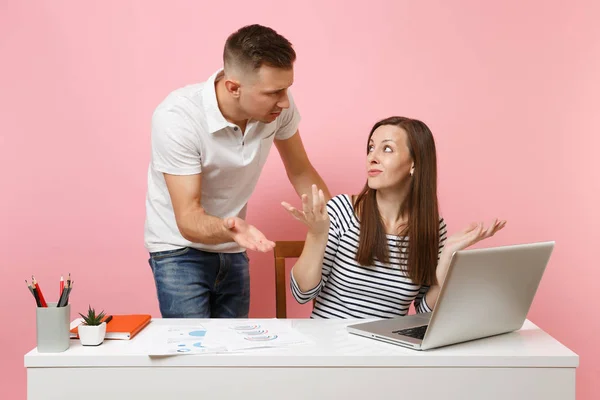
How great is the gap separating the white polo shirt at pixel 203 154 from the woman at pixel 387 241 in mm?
344

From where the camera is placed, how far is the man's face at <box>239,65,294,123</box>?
6.81 ft

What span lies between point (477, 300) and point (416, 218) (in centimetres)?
56

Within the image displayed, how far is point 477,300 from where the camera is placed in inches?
60.4

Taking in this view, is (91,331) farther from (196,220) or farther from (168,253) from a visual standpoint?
(168,253)

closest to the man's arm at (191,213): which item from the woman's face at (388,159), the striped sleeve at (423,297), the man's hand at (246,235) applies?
the man's hand at (246,235)

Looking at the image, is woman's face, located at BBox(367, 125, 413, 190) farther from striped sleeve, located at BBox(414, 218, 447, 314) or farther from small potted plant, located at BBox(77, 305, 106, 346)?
small potted plant, located at BBox(77, 305, 106, 346)

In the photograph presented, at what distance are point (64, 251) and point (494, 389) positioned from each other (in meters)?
2.09

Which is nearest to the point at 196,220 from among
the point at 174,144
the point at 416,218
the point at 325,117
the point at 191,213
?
the point at 191,213

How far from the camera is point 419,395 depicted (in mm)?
1457

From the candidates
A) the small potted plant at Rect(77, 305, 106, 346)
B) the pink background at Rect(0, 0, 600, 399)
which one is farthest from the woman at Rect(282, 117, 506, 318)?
the pink background at Rect(0, 0, 600, 399)

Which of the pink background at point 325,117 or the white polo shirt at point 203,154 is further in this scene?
the pink background at point 325,117

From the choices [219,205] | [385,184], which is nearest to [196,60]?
[219,205]

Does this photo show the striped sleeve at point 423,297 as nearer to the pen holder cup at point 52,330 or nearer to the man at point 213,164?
the man at point 213,164

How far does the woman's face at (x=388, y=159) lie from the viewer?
80.6 inches
